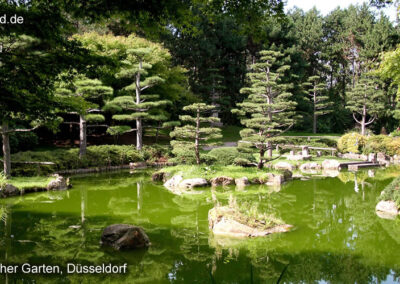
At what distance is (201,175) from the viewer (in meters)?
13.2

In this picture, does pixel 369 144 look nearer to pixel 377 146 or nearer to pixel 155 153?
pixel 377 146

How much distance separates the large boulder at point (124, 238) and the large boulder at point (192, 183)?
5.79 metres

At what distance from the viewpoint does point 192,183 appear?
12508 millimetres

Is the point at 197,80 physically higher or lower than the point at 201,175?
higher

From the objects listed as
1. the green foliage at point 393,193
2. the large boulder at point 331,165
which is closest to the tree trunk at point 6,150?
the green foliage at point 393,193

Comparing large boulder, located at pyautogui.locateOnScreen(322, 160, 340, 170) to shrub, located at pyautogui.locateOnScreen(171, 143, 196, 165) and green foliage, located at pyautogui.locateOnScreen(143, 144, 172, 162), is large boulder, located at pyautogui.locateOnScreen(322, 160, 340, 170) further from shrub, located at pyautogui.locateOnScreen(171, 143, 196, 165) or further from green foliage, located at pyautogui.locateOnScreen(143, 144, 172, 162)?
green foliage, located at pyautogui.locateOnScreen(143, 144, 172, 162)

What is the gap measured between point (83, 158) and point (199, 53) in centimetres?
1630

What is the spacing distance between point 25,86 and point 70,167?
11574 mm

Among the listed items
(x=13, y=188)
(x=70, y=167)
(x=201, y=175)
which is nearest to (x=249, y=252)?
(x=201, y=175)

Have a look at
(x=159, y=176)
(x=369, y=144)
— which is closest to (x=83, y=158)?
(x=159, y=176)

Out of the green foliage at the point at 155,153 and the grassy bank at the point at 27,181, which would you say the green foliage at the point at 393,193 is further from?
the green foliage at the point at 155,153

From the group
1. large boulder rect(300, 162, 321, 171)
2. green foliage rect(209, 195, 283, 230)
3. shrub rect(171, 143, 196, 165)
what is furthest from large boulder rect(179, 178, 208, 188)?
large boulder rect(300, 162, 321, 171)

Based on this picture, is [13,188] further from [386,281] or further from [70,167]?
[386,281]

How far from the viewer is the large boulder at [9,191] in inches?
426
